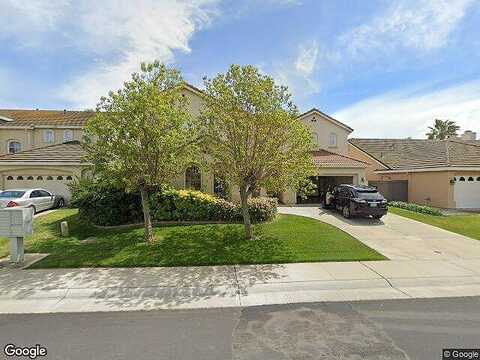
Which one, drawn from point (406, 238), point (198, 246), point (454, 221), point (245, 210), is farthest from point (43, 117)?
point (454, 221)

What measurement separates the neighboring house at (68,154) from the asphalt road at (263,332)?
27.8ft

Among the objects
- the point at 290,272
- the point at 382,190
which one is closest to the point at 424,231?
the point at 290,272

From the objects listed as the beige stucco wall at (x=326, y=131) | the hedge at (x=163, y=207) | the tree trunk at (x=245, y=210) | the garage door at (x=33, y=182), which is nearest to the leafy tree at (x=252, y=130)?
the tree trunk at (x=245, y=210)

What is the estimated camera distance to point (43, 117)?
30.5 m

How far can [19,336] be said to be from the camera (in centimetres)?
471

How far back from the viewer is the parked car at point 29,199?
50.3ft

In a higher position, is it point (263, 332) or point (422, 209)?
point (422, 209)

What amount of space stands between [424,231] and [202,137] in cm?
968

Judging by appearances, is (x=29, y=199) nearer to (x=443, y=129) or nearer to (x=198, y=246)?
(x=198, y=246)

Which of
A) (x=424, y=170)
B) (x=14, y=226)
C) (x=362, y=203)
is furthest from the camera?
(x=424, y=170)

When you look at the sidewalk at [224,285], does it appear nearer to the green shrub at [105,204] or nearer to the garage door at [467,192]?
the green shrub at [105,204]

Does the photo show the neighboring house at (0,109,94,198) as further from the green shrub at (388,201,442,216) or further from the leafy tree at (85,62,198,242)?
the green shrub at (388,201,442,216)

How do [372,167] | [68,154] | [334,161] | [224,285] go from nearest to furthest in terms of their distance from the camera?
[224,285]
[68,154]
[334,161]
[372,167]

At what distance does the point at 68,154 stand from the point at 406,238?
19938 mm
